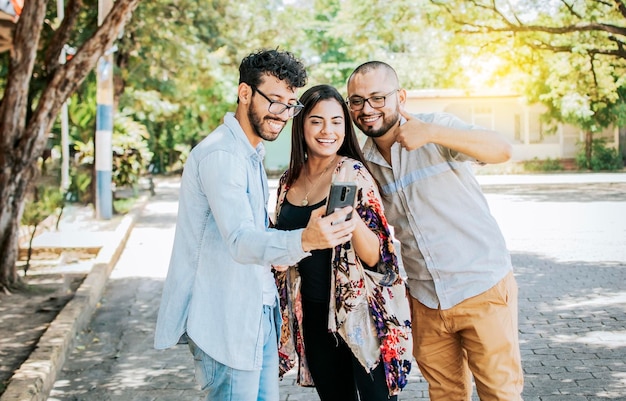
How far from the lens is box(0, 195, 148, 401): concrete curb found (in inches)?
203

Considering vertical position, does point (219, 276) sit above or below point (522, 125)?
below

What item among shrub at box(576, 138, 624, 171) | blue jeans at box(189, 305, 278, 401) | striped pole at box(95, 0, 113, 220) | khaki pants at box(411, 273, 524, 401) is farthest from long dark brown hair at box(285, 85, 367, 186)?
shrub at box(576, 138, 624, 171)

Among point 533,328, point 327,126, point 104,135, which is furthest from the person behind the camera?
point 104,135

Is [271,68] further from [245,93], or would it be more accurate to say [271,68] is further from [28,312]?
[28,312]

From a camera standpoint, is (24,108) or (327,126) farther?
(24,108)

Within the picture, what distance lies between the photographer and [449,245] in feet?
11.5

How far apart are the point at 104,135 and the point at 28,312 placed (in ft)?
31.2

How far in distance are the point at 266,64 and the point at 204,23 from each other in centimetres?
1994

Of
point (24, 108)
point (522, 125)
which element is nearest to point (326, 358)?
point (24, 108)

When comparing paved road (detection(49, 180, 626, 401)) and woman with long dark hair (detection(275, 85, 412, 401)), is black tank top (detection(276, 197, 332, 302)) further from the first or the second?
paved road (detection(49, 180, 626, 401))

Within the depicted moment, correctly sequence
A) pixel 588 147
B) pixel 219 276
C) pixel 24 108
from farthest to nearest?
pixel 588 147 < pixel 24 108 < pixel 219 276

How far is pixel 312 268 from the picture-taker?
354 centimetres

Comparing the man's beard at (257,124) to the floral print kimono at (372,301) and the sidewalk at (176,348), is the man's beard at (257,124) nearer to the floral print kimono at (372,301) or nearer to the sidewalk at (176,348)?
the floral print kimono at (372,301)

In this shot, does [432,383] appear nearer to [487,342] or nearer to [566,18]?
[487,342]
